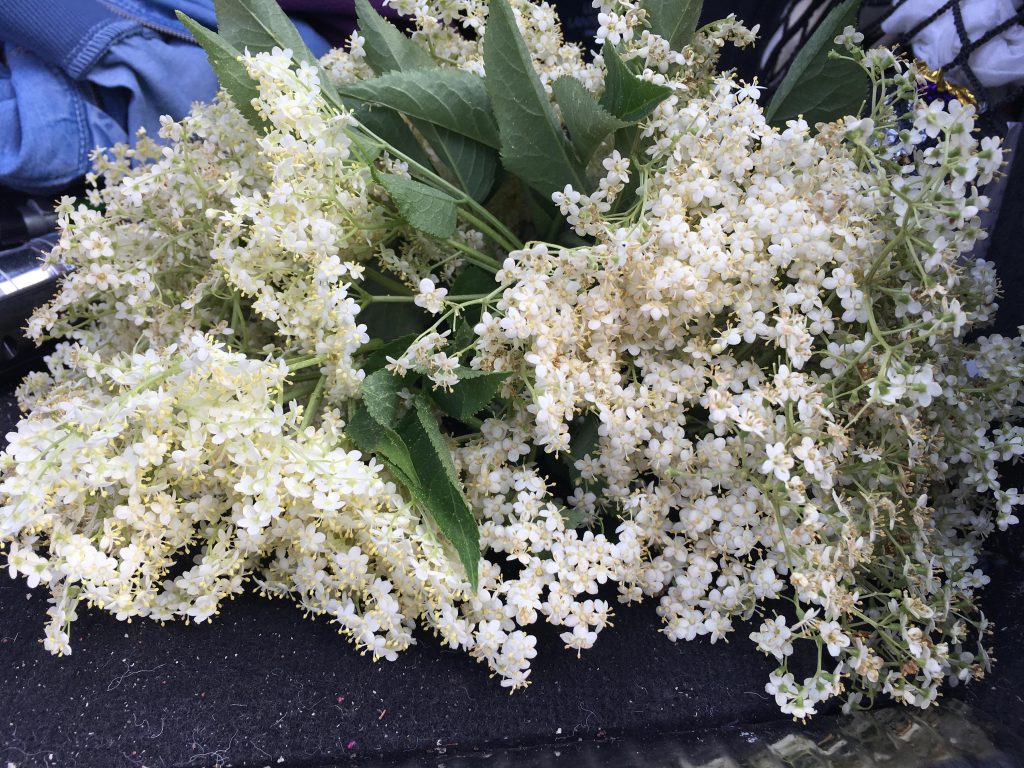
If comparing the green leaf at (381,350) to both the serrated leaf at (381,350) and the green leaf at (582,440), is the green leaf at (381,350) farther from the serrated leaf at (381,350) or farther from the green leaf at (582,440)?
the green leaf at (582,440)

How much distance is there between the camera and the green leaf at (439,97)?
1.64ft

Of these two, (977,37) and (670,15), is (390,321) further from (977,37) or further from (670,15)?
(977,37)

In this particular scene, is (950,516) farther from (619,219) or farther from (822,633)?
(619,219)

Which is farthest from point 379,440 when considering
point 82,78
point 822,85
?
point 82,78

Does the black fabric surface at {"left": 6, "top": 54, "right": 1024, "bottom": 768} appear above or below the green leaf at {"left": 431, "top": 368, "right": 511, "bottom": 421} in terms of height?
below

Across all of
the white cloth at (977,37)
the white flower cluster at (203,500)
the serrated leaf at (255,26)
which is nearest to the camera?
the white flower cluster at (203,500)

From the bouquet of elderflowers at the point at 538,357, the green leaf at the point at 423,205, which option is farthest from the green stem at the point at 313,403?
the green leaf at the point at 423,205

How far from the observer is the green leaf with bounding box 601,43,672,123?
1.50 ft

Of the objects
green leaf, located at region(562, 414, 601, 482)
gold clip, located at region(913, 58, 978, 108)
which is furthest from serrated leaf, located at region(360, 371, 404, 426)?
gold clip, located at region(913, 58, 978, 108)

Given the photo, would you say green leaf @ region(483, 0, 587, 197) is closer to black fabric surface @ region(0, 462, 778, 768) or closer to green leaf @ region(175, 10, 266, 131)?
green leaf @ region(175, 10, 266, 131)

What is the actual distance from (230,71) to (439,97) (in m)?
0.13

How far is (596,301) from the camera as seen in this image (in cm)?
42

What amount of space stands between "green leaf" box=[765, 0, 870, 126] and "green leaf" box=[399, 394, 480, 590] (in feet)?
1.10

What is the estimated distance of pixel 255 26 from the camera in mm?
506
